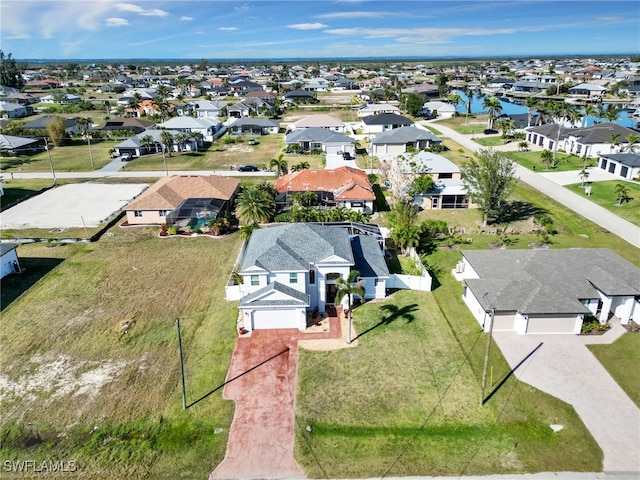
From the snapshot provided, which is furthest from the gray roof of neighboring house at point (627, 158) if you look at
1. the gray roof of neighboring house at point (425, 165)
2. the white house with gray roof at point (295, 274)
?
the white house with gray roof at point (295, 274)

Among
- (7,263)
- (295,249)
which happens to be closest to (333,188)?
(295,249)

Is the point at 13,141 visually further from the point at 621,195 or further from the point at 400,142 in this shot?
the point at 621,195

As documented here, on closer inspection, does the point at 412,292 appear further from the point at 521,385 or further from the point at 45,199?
the point at 45,199

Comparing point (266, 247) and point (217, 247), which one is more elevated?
point (266, 247)

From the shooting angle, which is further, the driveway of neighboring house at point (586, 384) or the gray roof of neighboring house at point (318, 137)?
the gray roof of neighboring house at point (318, 137)

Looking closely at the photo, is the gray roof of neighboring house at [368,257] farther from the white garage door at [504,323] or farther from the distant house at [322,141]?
the distant house at [322,141]

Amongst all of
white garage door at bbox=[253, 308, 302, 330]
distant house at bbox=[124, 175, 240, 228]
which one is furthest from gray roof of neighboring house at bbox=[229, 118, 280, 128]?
white garage door at bbox=[253, 308, 302, 330]

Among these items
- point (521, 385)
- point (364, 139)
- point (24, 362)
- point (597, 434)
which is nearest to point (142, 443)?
point (24, 362)
